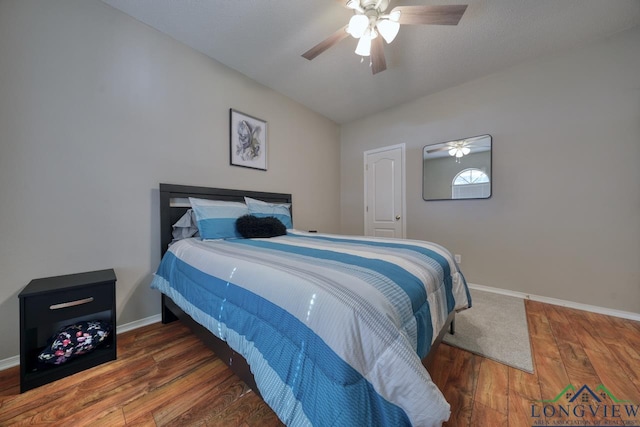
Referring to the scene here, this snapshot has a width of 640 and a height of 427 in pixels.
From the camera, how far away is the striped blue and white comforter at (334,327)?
0.69 m

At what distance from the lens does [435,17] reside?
1575mm

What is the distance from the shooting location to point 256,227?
214 centimetres

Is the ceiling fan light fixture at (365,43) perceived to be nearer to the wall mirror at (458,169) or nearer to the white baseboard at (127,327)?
the wall mirror at (458,169)

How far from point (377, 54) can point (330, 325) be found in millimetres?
2185

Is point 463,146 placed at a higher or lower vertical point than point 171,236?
higher

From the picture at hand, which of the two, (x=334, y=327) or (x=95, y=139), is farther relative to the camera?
(x=95, y=139)

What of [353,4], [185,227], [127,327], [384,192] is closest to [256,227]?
[185,227]

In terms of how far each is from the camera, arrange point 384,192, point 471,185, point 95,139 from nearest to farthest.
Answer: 1. point 95,139
2. point 471,185
3. point 384,192

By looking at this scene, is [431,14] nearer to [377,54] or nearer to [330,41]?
[377,54]

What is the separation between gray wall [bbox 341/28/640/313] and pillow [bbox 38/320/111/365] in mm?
3612

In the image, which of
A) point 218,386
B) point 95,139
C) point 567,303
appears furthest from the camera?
point 567,303

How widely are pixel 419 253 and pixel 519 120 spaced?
2452mm

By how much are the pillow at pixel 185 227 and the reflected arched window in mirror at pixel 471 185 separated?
124 inches

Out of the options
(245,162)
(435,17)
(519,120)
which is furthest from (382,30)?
(519,120)
